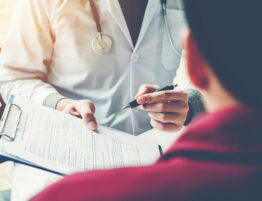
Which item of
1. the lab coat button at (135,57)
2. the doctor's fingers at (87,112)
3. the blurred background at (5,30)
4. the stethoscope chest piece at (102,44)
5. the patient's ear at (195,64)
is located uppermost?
the patient's ear at (195,64)

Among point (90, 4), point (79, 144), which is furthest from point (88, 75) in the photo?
point (79, 144)

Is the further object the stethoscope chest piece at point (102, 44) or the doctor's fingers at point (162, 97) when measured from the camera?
the stethoscope chest piece at point (102, 44)

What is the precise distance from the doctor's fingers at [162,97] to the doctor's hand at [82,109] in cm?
13

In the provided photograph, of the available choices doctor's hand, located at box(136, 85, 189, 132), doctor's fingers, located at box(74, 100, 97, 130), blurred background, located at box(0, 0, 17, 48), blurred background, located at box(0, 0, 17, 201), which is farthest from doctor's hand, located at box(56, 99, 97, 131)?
blurred background, located at box(0, 0, 17, 48)

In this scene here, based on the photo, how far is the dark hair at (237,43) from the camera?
0.21m

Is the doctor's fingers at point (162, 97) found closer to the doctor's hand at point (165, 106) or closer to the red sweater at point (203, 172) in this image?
the doctor's hand at point (165, 106)

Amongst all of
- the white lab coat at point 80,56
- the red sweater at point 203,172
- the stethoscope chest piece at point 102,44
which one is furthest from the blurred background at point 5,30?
the red sweater at point 203,172

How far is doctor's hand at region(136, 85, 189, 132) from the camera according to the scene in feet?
2.13

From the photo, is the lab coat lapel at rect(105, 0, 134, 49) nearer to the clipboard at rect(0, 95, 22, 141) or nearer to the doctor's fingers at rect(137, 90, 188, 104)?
the doctor's fingers at rect(137, 90, 188, 104)

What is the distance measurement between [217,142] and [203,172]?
1.1 inches

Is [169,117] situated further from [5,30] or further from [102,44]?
[5,30]

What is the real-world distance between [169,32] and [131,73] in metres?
0.22

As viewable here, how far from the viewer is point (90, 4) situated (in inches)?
31.1

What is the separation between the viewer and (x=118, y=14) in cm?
80
